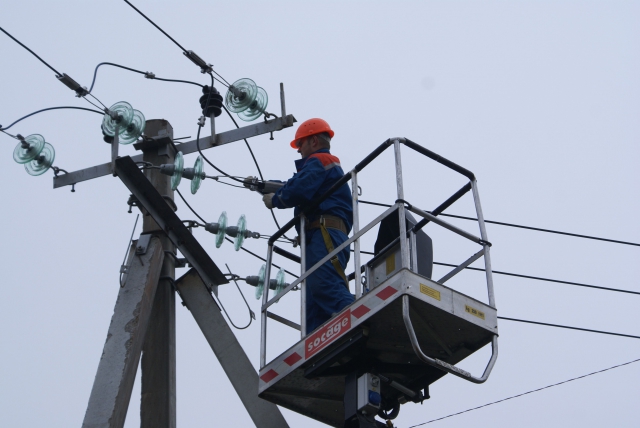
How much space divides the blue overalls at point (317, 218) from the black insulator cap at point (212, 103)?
163 centimetres

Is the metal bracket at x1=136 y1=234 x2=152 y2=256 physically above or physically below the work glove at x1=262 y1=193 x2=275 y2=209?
below

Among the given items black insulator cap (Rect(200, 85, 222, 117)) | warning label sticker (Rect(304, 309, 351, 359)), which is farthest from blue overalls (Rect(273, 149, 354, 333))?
black insulator cap (Rect(200, 85, 222, 117))

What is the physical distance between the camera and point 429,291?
702 cm

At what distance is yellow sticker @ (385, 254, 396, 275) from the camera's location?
297 inches

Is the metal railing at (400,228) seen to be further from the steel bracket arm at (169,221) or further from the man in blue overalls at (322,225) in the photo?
the steel bracket arm at (169,221)

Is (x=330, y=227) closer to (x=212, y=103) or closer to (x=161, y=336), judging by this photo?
(x=161, y=336)

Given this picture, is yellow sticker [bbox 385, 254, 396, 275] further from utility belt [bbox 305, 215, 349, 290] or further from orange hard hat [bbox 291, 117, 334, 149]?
orange hard hat [bbox 291, 117, 334, 149]

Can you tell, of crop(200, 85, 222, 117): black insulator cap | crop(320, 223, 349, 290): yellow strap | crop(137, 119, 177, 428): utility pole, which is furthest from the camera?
crop(200, 85, 222, 117): black insulator cap

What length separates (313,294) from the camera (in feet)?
26.4

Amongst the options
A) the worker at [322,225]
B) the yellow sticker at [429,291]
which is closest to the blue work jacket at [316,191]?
the worker at [322,225]

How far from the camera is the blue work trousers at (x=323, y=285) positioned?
793 cm

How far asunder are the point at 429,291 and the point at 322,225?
1506mm

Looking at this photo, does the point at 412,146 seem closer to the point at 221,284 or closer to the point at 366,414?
the point at 366,414

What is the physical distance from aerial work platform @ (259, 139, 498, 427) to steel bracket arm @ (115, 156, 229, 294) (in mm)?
1264
